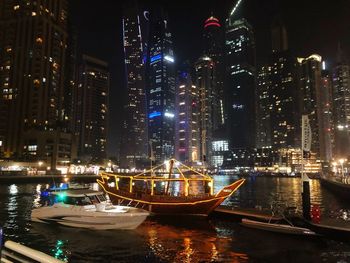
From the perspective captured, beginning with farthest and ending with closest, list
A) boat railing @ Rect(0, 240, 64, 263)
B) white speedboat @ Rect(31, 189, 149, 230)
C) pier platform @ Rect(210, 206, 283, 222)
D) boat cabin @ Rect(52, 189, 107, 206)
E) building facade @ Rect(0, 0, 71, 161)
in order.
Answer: building facade @ Rect(0, 0, 71, 161), pier platform @ Rect(210, 206, 283, 222), boat cabin @ Rect(52, 189, 107, 206), white speedboat @ Rect(31, 189, 149, 230), boat railing @ Rect(0, 240, 64, 263)

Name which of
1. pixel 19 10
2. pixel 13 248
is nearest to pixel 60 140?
pixel 19 10

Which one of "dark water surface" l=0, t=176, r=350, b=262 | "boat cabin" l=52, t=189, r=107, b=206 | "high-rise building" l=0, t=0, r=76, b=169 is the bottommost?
"dark water surface" l=0, t=176, r=350, b=262

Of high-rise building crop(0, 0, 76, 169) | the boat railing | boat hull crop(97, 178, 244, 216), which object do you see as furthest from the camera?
high-rise building crop(0, 0, 76, 169)

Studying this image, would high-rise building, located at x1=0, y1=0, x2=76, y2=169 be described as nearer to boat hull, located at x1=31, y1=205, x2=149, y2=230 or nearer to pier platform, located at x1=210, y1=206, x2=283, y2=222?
pier platform, located at x1=210, y1=206, x2=283, y2=222

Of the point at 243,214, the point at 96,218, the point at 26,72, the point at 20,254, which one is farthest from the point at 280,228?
the point at 26,72

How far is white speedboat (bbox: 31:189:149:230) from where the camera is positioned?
24328 mm

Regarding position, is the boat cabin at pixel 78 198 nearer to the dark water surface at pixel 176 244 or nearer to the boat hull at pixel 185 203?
the dark water surface at pixel 176 244

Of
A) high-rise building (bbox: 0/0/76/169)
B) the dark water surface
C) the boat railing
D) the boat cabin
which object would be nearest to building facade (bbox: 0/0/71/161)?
high-rise building (bbox: 0/0/76/169)

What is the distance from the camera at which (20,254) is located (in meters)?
6.74

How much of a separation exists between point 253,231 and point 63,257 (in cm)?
1505

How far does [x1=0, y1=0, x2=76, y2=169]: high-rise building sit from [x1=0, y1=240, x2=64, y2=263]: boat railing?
500 ft

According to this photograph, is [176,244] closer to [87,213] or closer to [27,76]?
[87,213]

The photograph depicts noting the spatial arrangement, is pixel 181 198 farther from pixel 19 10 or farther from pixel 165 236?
pixel 19 10

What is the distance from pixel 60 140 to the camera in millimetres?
154250
